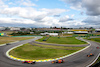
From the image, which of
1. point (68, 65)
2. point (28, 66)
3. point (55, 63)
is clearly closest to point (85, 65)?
point (68, 65)

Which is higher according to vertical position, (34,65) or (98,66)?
(98,66)

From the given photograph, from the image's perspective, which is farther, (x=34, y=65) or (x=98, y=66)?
(x=34, y=65)

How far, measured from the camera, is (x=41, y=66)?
2033 centimetres

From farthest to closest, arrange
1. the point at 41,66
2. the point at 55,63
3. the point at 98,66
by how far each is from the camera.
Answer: the point at 55,63 < the point at 41,66 < the point at 98,66

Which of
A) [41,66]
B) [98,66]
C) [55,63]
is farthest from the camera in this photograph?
[55,63]

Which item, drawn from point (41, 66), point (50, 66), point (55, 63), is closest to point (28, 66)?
point (41, 66)

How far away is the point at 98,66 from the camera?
50.8 feet

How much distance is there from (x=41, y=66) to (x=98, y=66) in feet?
41.5

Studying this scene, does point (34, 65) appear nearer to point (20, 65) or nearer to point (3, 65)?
point (20, 65)

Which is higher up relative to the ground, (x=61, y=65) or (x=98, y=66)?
(x=98, y=66)

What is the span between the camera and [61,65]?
20891mm

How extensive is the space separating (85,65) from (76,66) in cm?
269

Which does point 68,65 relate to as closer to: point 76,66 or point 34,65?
point 76,66

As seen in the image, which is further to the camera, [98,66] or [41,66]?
[41,66]
